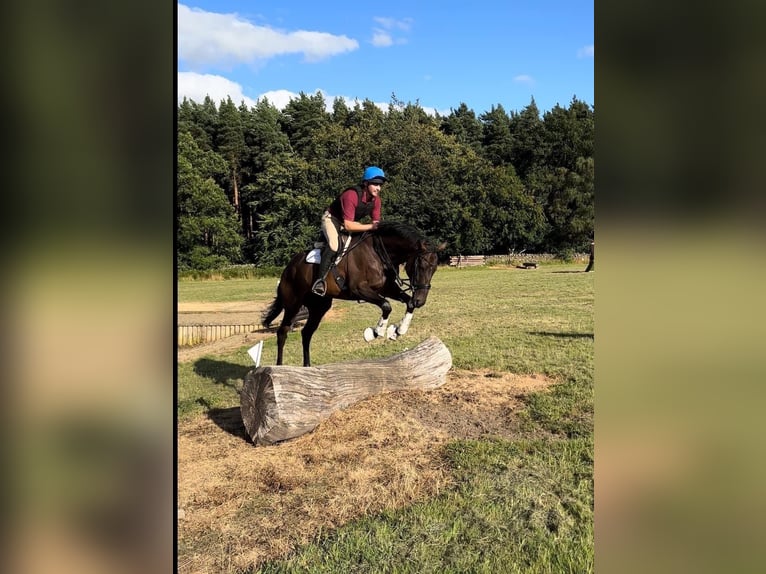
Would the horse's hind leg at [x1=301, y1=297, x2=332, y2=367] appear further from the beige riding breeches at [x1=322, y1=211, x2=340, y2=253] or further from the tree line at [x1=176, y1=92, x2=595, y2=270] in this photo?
the tree line at [x1=176, y1=92, x2=595, y2=270]

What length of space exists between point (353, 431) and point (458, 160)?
121 ft

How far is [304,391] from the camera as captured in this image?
16.6 ft

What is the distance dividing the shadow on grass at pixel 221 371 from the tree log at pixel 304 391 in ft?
8.14

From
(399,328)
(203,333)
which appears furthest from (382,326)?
(203,333)

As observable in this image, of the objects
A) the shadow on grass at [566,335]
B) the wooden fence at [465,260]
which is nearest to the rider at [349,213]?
the shadow on grass at [566,335]

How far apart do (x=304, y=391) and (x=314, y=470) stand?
0.88 meters

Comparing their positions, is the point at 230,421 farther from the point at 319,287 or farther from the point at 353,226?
the point at 353,226

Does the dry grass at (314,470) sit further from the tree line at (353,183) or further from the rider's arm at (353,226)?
the tree line at (353,183)

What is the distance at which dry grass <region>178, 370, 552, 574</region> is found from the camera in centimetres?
338

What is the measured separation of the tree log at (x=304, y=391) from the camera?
4.86m
